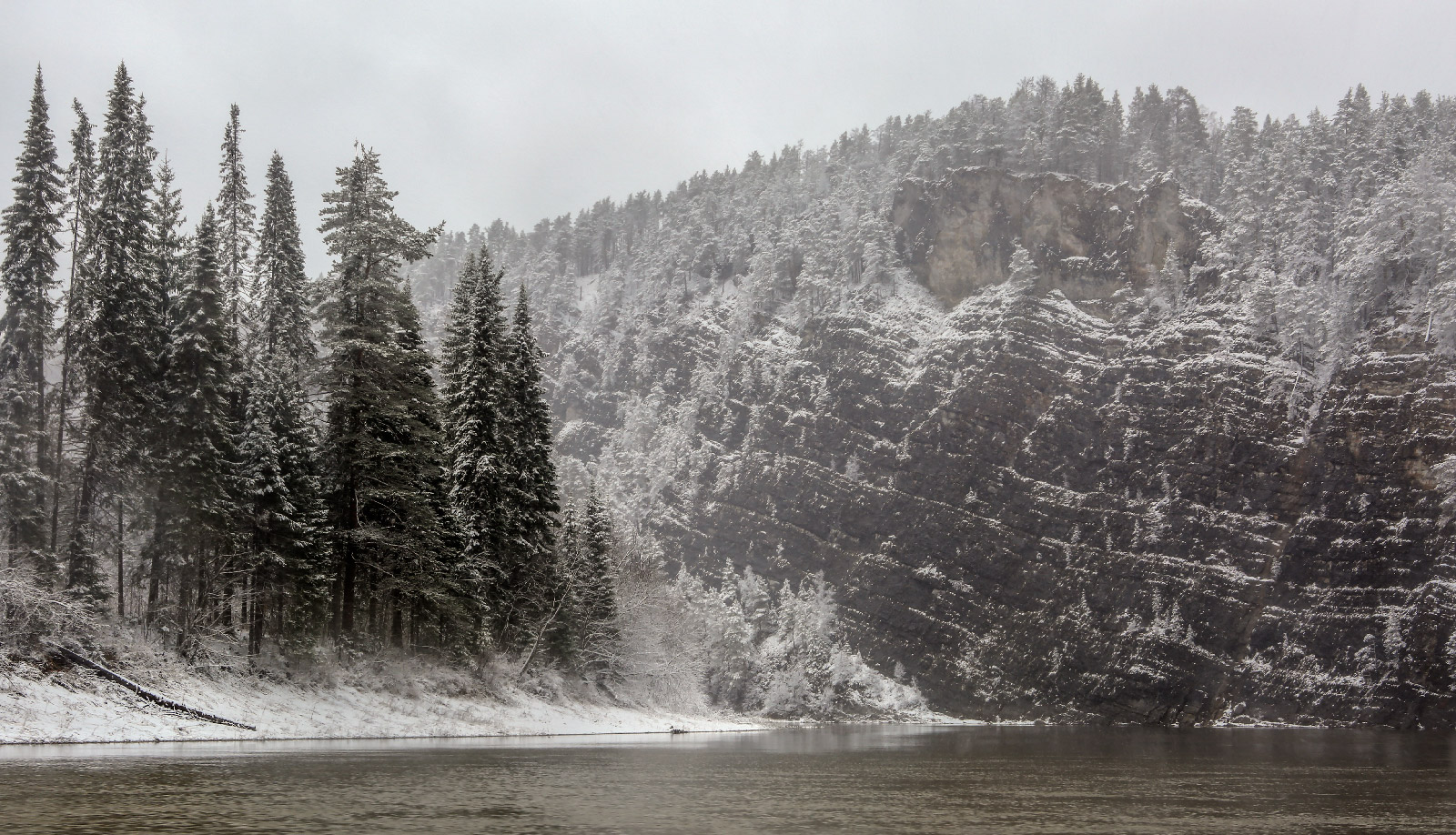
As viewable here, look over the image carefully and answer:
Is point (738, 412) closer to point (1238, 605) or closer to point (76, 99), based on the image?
point (1238, 605)

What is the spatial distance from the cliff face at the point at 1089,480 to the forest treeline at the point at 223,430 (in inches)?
3111

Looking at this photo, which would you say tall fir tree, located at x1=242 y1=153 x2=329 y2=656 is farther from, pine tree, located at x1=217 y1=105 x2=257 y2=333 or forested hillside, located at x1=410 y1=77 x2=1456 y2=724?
forested hillside, located at x1=410 y1=77 x2=1456 y2=724

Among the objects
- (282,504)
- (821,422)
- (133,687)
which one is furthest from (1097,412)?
(133,687)

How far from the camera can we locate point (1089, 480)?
12212 centimetres

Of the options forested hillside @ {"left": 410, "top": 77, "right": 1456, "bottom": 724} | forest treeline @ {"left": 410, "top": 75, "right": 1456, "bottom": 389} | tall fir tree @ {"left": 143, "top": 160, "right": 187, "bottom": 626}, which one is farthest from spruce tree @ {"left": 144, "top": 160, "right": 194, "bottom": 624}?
forest treeline @ {"left": 410, "top": 75, "right": 1456, "bottom": 389}

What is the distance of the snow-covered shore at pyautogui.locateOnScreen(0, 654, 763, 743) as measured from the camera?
95.6ft

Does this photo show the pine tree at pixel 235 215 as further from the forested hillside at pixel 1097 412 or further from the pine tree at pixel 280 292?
the forested hillside at pixel 1097 412

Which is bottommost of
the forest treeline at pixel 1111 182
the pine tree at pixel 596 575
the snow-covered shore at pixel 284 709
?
the snow-covered shore at pixel 284 709

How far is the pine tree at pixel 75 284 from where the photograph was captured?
4019 cm

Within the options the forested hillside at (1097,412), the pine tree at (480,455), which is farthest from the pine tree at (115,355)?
the forested hillside at (1097,412)

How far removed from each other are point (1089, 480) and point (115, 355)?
103674mm

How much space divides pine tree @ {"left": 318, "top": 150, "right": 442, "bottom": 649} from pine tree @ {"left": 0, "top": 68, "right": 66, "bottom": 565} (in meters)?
10.2

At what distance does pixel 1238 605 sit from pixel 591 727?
262 feet

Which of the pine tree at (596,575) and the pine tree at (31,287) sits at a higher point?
the pine tree at (31,287)
